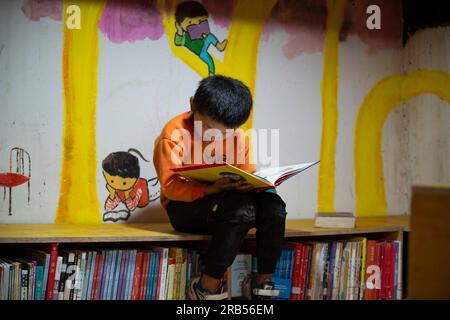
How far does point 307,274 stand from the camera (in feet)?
8.23

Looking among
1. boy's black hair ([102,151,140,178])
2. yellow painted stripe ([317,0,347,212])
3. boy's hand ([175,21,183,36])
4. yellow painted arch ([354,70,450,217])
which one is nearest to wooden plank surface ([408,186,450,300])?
boy's black hair ([102,151,140,178])

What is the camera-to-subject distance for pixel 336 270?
257 centimetres

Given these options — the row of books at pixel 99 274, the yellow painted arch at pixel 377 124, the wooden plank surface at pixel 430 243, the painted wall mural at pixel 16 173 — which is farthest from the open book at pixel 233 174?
the yellow painted arch at pixel 377 124

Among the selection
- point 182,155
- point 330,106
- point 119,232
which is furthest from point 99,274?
point 330,106

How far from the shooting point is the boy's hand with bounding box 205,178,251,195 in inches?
83.7

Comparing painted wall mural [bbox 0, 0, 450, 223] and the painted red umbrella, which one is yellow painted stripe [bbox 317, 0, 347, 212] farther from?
the painted red umbrella

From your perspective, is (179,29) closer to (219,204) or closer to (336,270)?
(219,204)

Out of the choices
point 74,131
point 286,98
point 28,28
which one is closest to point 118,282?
point 74,131

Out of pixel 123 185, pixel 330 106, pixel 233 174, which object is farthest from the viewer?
Answer: pixel 330 106

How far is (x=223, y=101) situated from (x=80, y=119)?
2.15ft

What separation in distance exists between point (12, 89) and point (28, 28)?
245 millimetres

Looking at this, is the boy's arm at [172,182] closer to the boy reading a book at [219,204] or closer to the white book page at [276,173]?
the boy reading a book at [219,204]

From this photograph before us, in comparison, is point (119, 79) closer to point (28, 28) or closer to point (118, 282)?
point (28, 28)

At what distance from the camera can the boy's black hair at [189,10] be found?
262 centimetres
